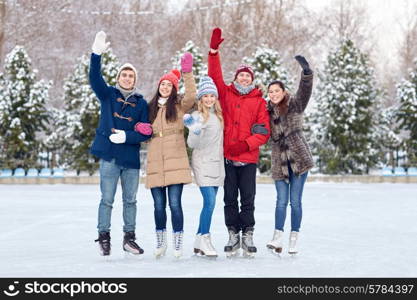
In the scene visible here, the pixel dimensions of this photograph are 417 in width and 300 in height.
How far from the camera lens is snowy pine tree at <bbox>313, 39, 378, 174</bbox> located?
20.9m

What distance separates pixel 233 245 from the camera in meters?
5.94

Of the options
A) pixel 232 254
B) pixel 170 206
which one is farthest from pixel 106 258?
pixel 232 254

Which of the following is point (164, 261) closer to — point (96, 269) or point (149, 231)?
point (96, 269)

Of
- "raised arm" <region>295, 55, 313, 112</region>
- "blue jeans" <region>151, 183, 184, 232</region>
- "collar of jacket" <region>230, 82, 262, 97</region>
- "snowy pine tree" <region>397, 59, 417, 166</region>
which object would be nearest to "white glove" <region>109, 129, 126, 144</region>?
"blue jeans" <region>151, 183, 184, 232</region>

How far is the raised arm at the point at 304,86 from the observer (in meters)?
5.99

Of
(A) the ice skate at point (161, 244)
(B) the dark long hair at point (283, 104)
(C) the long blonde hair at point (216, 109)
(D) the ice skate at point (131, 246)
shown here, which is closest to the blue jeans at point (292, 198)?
(B) the dark long hair at point (283, 104)

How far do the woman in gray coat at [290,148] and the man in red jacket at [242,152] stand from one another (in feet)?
0.54

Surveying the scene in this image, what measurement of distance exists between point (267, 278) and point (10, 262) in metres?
2.32

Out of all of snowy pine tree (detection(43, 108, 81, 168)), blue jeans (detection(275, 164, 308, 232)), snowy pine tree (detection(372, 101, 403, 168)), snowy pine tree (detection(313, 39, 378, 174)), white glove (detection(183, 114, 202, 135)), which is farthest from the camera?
snowy pine tree (detection(43, 108, 81, 168))

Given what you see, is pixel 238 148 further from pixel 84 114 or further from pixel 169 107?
pixel 84 114

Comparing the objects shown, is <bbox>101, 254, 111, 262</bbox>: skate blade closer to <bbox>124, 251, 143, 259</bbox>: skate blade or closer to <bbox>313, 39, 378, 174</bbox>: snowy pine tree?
<bbox>124, 251, 143, 259</bbox>: skate blade

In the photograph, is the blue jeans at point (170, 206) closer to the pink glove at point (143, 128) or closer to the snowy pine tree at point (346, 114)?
the pink glove at point (143, 128)

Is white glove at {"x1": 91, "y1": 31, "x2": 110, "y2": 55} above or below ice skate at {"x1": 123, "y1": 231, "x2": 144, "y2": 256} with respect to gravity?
above

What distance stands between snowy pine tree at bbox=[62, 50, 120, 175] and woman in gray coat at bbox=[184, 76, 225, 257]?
15.7 m
